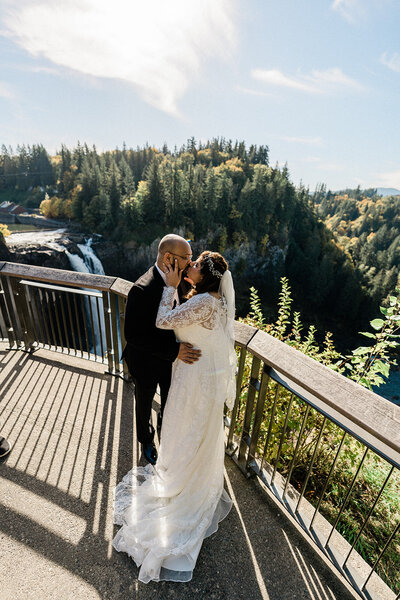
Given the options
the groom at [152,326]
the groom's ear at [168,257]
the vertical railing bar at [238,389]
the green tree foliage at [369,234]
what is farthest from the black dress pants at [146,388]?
the green tree foliage at [369,234]

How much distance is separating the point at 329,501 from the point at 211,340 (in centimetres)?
238

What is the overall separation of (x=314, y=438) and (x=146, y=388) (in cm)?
204

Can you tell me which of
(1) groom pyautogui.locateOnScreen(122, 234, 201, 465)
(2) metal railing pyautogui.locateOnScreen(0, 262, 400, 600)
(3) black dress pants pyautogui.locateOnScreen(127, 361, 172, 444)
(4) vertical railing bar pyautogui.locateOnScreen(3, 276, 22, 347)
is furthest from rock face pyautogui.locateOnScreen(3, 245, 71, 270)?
(1) groom pyautogui.locateOnScreen(122, 234, 201, 465)

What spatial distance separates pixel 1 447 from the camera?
118 inches

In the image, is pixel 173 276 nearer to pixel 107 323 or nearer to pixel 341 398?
pixel 341 398

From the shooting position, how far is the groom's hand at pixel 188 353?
2.35 metres

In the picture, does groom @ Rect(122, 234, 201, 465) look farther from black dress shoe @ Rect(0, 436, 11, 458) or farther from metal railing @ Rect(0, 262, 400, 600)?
black dress shoe @ Rect(0, 436, 11, 458)

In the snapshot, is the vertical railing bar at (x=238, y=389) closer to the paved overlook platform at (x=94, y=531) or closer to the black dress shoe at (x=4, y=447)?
the paved overlook platform at (x=94, y=531)

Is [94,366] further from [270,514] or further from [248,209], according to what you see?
[248,209]

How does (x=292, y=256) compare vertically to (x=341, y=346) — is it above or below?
above

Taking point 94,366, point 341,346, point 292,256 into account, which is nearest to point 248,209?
point 292,256

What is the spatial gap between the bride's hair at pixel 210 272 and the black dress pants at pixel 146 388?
1009 mm

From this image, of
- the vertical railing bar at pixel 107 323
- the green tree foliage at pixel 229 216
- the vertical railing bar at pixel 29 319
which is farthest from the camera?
the green tree foliage at pixel 229 216

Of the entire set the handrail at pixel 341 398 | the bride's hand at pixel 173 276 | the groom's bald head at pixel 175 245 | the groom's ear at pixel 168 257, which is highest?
the groom's bald head at pixel 175 245
